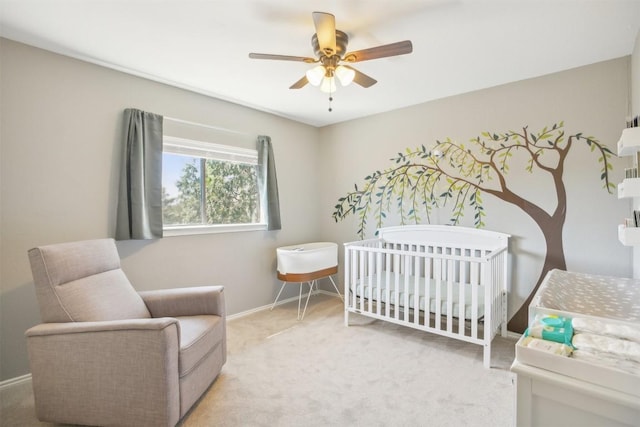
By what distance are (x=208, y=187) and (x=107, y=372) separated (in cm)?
194

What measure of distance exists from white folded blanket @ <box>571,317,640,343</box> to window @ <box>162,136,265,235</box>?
285 cm

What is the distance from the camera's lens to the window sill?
9.07 feet

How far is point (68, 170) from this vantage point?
7.30 feet

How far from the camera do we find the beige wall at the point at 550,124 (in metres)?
2.30

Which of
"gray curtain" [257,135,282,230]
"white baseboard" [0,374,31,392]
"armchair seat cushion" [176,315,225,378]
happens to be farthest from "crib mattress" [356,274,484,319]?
"white baseboard" [0,374,31,392]

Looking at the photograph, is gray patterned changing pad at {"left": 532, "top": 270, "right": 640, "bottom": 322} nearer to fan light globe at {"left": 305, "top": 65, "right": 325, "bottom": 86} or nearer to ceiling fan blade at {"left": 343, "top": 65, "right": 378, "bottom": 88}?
ceiling fan blade at {"left": 343, "top": 65, "right": 378, "bottom": 88}

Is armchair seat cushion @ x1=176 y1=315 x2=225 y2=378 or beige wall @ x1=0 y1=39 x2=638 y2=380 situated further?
beige wall @ x1=0 y1=39 x2=638 y2=380

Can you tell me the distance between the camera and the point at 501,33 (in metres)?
1.93

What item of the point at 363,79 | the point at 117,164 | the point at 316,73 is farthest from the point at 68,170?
the point at 363,79

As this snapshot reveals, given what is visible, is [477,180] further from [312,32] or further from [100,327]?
[100,327]

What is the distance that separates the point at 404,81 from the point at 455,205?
4.34 ft

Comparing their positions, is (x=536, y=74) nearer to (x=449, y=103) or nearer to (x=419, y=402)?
(x=449, y=103)

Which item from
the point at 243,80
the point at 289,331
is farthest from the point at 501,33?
the point at 289,331

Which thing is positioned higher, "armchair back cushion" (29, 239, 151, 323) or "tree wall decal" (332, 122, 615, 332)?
"tree wall decal" (332, 122, 615, 332)
